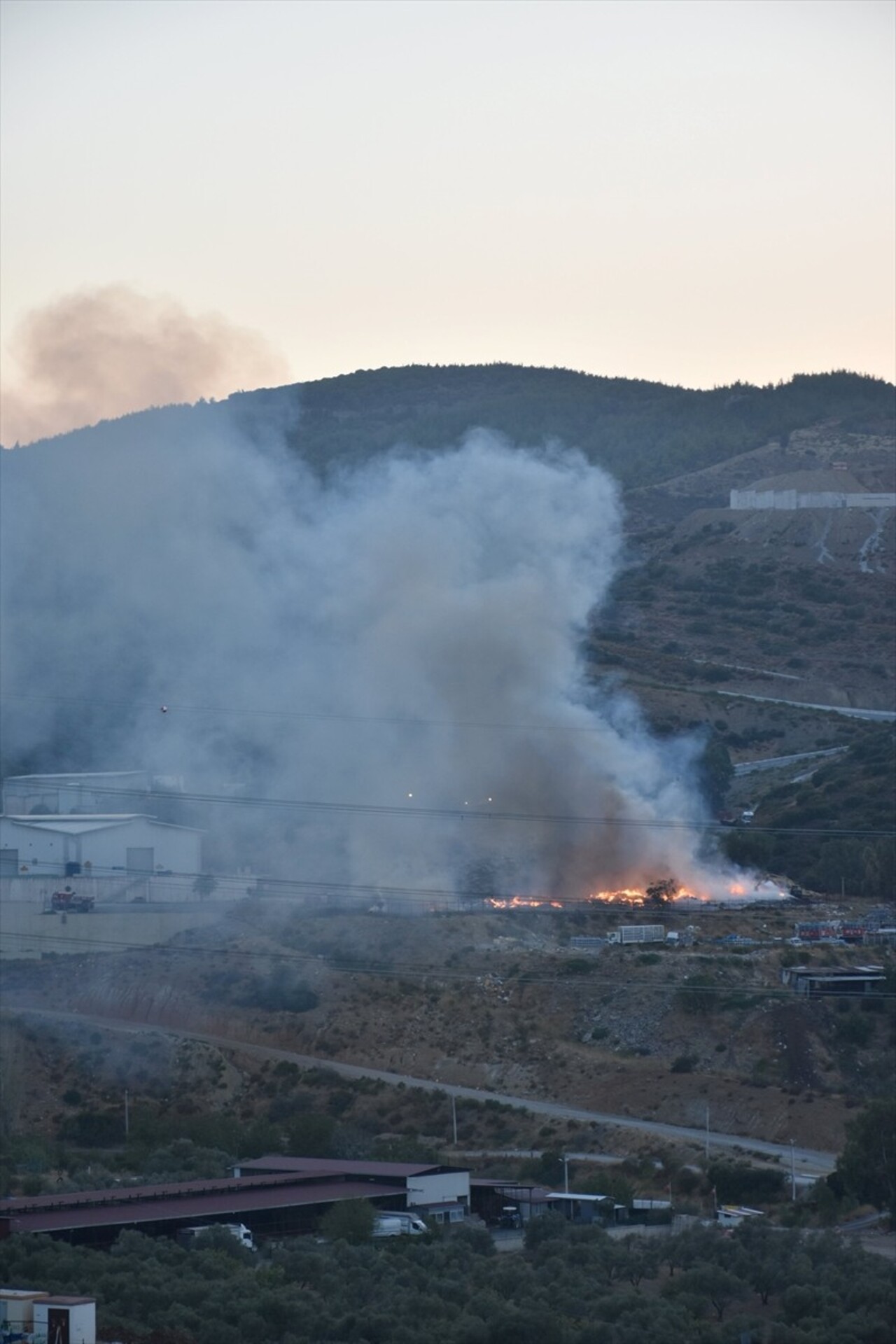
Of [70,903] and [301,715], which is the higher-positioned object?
[301,715]

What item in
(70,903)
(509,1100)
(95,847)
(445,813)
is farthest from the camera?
(445,813)

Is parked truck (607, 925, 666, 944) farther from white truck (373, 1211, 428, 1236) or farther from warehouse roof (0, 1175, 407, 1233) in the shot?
white truck (373, 1211, 428, 1236)

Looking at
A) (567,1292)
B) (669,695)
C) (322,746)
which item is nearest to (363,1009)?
(322,746)

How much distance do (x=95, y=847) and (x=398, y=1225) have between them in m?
36.7

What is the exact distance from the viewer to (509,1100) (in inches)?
2648

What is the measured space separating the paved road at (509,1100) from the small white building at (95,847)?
10909mm

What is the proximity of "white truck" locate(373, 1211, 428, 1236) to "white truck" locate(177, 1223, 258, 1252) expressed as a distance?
3.03 meters

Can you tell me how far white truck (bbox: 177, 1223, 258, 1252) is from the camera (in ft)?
158

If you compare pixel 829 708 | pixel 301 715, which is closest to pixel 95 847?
pixel 301 715

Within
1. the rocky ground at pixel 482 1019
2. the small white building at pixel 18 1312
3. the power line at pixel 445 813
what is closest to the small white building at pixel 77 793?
the power line at pixel 445 813

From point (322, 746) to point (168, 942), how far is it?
16070 millimetres

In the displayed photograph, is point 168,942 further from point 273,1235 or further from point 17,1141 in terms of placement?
point 273,1235

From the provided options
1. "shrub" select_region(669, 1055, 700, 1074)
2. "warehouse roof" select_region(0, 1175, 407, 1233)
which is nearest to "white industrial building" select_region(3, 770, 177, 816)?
"shrub" select_region(669, 1055, 700, 1074)

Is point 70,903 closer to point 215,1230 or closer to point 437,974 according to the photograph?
point 437,974
